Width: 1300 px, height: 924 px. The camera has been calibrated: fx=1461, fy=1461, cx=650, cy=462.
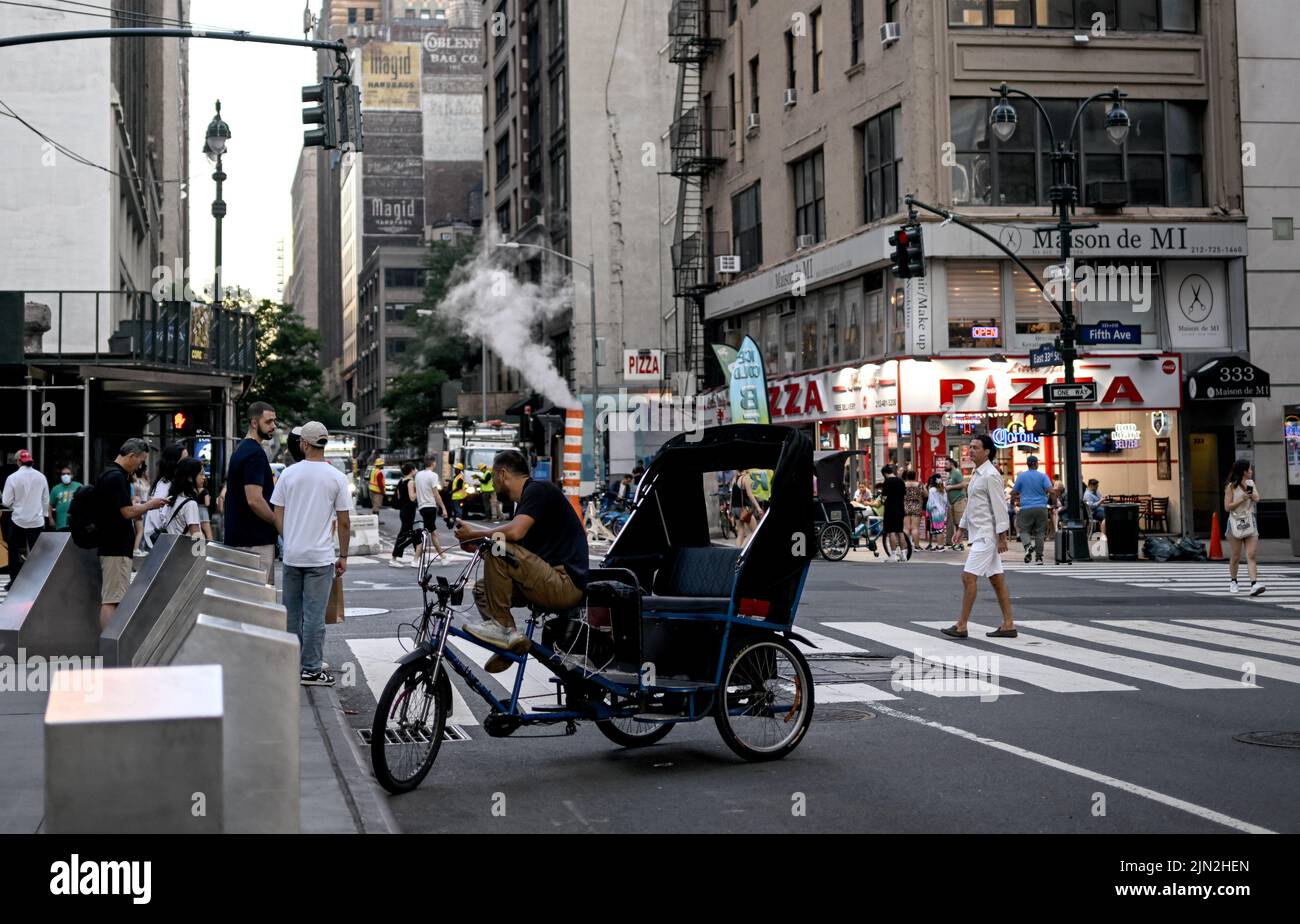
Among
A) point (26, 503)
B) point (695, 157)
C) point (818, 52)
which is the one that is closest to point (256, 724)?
point (26, 503)

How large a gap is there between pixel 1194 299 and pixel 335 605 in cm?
2797

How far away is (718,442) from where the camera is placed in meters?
9.59

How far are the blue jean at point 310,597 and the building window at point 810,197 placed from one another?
29.6 meters

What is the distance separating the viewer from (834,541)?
95.0 ft

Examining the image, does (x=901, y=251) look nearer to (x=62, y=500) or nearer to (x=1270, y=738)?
(x=62, y=500)

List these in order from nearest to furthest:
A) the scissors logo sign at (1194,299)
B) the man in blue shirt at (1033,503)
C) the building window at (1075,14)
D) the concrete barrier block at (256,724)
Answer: the concrete barrier block at (256,724) < the man in blue shirt at (1033,503) < the building window at (1075,14) < the scissors logo sign at (1194,299)

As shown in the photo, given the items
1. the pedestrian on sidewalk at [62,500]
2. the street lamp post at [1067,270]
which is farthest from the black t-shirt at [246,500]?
the street lamp post at [1067,270]

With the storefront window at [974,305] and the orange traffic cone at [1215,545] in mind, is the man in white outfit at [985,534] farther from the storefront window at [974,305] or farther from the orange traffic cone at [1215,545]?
the storefront window at [974,305]

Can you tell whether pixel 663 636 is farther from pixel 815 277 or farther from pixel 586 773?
pixel 815 277

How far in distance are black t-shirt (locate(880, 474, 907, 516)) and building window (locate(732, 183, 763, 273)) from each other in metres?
16.4

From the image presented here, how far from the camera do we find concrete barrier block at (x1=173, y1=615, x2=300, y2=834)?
5.30 meters

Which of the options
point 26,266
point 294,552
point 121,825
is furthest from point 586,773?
point 26,266

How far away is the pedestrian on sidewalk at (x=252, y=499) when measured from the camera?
11922 millimetres

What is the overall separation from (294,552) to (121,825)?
707 cm
